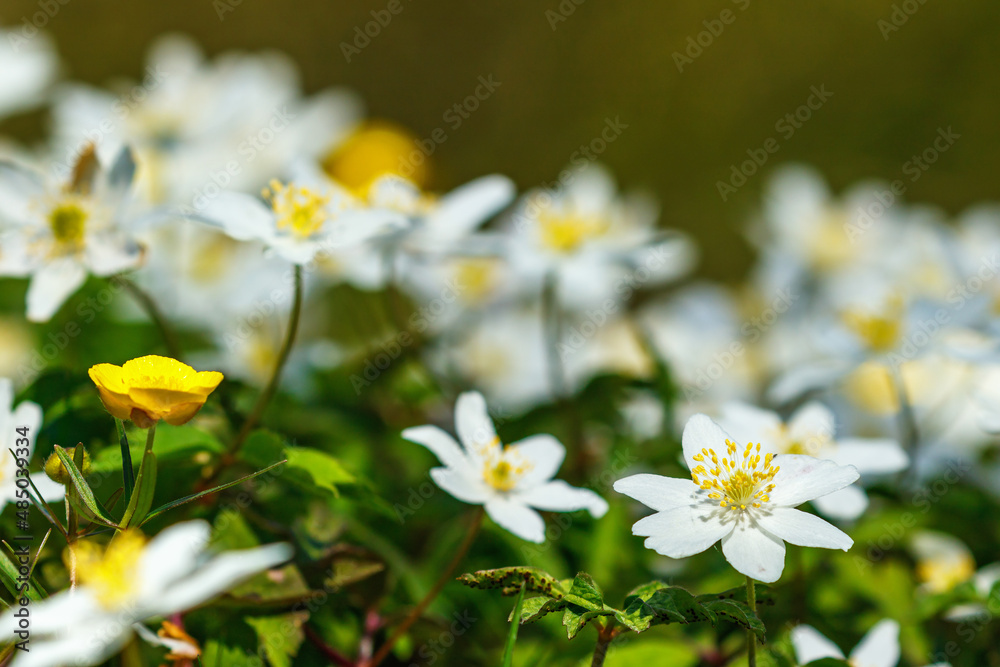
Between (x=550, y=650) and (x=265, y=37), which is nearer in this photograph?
(x=550, y=650)

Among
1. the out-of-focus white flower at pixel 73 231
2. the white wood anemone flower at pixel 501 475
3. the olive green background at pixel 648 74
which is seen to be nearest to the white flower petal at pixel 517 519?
the white wood anemone flower at pixel 501 475

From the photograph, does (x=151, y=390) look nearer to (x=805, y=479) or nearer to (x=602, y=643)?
(x=602, y=643)

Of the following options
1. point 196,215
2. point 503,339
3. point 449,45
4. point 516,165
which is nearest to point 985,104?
point 516,165

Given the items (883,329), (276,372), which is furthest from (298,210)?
(883,329)

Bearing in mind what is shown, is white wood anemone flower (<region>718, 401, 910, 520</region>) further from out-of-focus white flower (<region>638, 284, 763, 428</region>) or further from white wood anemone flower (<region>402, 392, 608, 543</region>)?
out-of-focus white flower (<region>638, 284, 763, 428</region>)

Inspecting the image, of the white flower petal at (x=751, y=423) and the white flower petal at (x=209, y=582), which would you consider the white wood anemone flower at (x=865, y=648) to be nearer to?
the white flower petal at (x=751, y=423)

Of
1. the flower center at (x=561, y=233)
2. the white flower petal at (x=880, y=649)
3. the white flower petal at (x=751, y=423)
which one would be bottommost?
the flower center at (x=561, y=233)

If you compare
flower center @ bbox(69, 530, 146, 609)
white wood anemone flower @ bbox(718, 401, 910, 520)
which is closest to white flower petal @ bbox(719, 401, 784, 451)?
white wood anemone flower @ bbox(718, 401, 910, 520)

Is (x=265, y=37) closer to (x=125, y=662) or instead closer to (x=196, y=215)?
(x=196, y=215)
